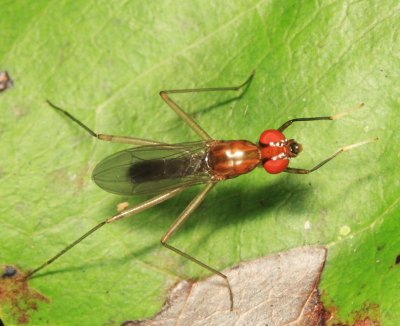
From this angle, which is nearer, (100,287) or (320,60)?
(320,60)

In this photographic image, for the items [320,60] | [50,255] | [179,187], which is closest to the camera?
[320,60]

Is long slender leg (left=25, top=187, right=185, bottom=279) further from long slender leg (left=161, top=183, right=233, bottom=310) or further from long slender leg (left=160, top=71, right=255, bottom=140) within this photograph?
long slender leg (left=160, top=71, right=255, bottom=140)

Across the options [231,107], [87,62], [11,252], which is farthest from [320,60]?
[11,252]

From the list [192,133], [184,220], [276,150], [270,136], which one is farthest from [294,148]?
[184,220]

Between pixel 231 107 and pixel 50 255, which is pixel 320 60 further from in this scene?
pixel 50 255

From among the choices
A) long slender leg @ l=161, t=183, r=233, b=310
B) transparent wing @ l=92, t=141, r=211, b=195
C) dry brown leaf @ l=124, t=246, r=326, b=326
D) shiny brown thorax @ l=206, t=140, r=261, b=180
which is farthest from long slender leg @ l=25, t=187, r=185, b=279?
dry brown leaf @ l=124, t=246, r=326, b=326
